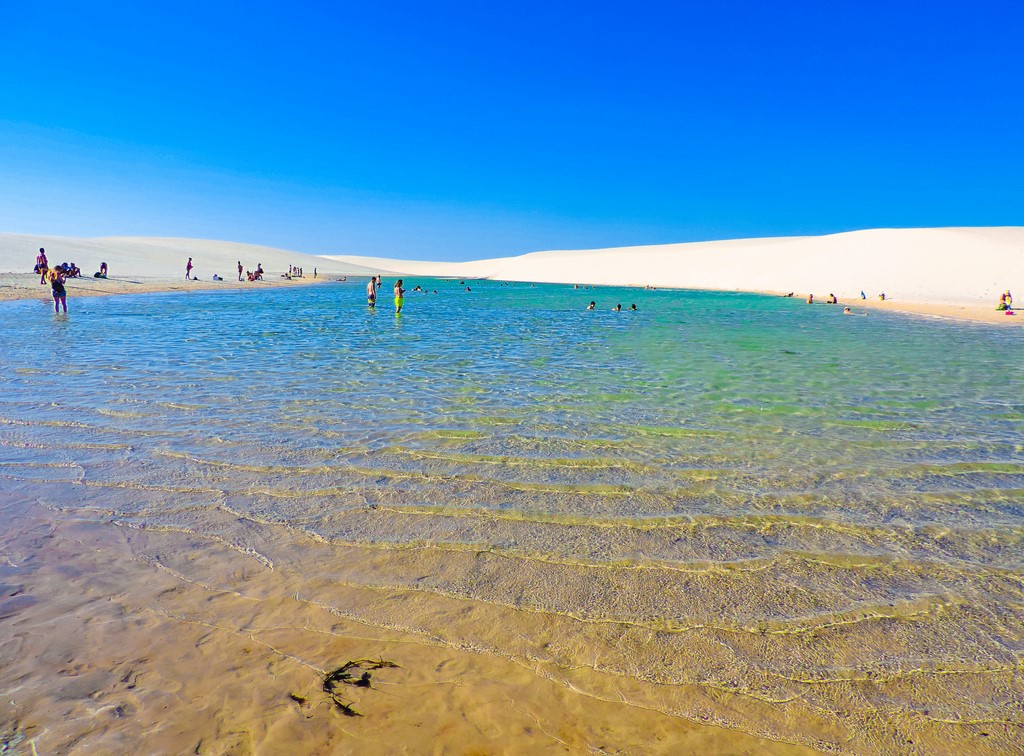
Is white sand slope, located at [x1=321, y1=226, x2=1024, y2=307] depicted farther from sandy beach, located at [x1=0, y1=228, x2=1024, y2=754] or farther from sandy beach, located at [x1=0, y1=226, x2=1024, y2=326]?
sandy beach, located at [x1=0, y1=228, x2=1024, y2=754]

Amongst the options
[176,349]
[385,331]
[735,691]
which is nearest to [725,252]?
[385,331]

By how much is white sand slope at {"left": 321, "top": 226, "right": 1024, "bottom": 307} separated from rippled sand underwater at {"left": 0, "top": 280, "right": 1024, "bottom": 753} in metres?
42.6

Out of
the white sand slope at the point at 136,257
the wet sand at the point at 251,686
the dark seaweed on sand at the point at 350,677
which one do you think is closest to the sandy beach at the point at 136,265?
the white sand slope at the point at 136,257

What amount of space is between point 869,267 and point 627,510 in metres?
62.3

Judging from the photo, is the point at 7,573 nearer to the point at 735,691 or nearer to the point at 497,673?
the point at 497,673

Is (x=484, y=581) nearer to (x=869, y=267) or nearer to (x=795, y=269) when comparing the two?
(x=869, y=267)

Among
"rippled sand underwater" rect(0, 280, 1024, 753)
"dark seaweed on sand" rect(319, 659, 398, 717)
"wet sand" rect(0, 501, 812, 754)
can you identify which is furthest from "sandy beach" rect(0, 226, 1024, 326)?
"dark seaweed on sand" rect(319, 659, 398, 717)

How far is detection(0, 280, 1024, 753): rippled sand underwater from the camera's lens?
114 inches

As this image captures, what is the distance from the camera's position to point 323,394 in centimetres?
912

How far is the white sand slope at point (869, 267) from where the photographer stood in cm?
4616

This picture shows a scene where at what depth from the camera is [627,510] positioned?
4.89m

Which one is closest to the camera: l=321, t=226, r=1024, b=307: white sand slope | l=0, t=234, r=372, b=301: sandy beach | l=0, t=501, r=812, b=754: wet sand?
l=0, t=501, r=812, b=754: wet sand

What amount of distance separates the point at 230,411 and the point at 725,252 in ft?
321

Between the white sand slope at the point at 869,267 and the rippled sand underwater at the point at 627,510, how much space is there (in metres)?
42.6
